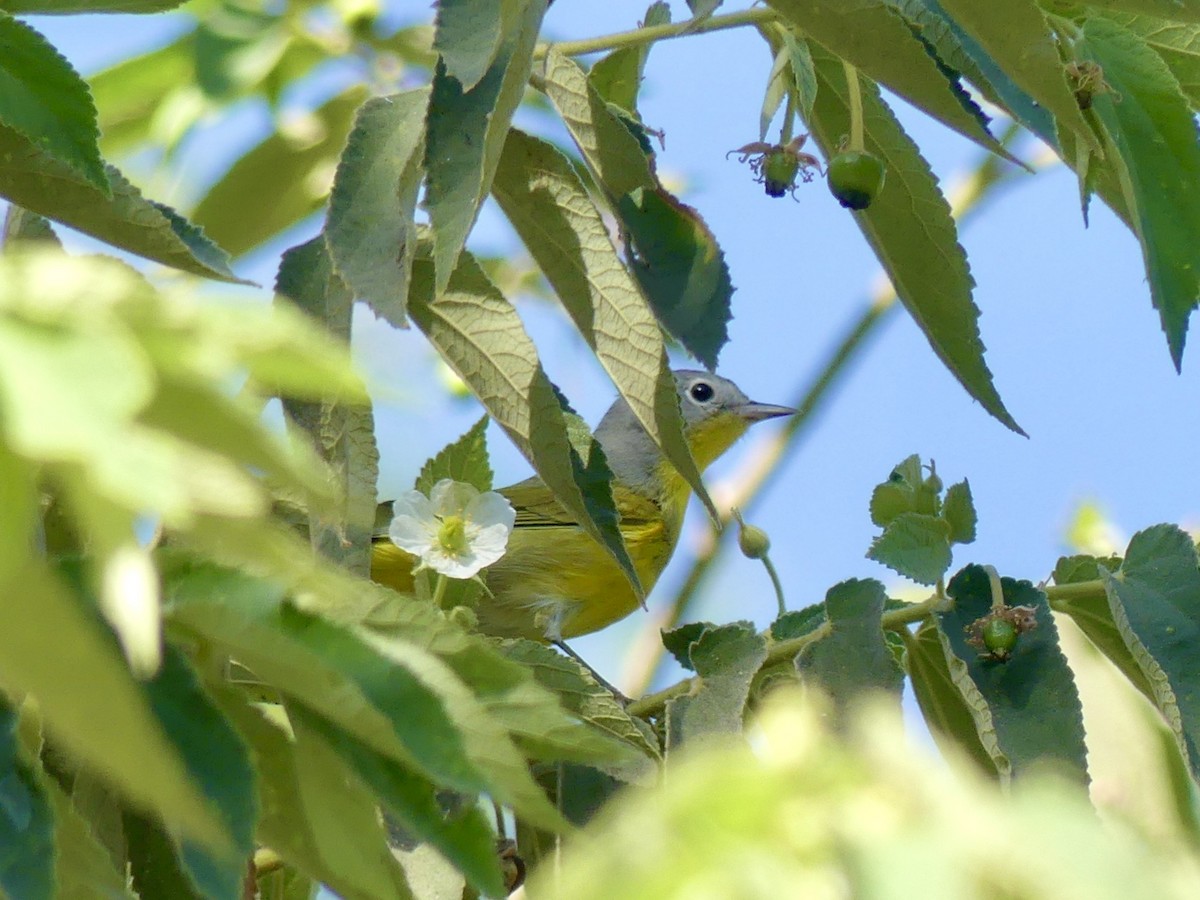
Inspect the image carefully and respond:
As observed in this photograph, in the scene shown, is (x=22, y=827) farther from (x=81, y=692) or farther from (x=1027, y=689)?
(x=1027, y=689)

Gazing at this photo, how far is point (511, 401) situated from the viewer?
1.81m

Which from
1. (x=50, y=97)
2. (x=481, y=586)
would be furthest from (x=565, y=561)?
(x=50, y=97)

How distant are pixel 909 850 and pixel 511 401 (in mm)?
1179

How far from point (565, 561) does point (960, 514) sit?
2677mm

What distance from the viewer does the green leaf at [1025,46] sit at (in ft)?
5.11

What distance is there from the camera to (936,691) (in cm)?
195

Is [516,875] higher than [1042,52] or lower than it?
lower

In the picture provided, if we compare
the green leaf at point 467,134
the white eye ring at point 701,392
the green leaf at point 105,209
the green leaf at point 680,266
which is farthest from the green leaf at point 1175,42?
the white eye ring at point 701,392

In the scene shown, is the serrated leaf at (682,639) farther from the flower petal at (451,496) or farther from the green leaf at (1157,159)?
the green leaf at (1157,159)

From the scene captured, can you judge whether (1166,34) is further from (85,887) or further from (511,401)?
(85,887)

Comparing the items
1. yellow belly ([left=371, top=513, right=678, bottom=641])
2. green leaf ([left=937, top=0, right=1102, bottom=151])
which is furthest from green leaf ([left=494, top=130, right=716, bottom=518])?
yellow belly ([left=371, top=513, right=678, bottom=641])

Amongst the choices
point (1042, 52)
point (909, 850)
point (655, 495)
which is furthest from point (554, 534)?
point (909, 850)

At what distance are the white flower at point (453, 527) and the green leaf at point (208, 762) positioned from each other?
1008 mm

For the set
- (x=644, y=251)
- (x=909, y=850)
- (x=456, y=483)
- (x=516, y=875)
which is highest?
(x=644, y=251)
